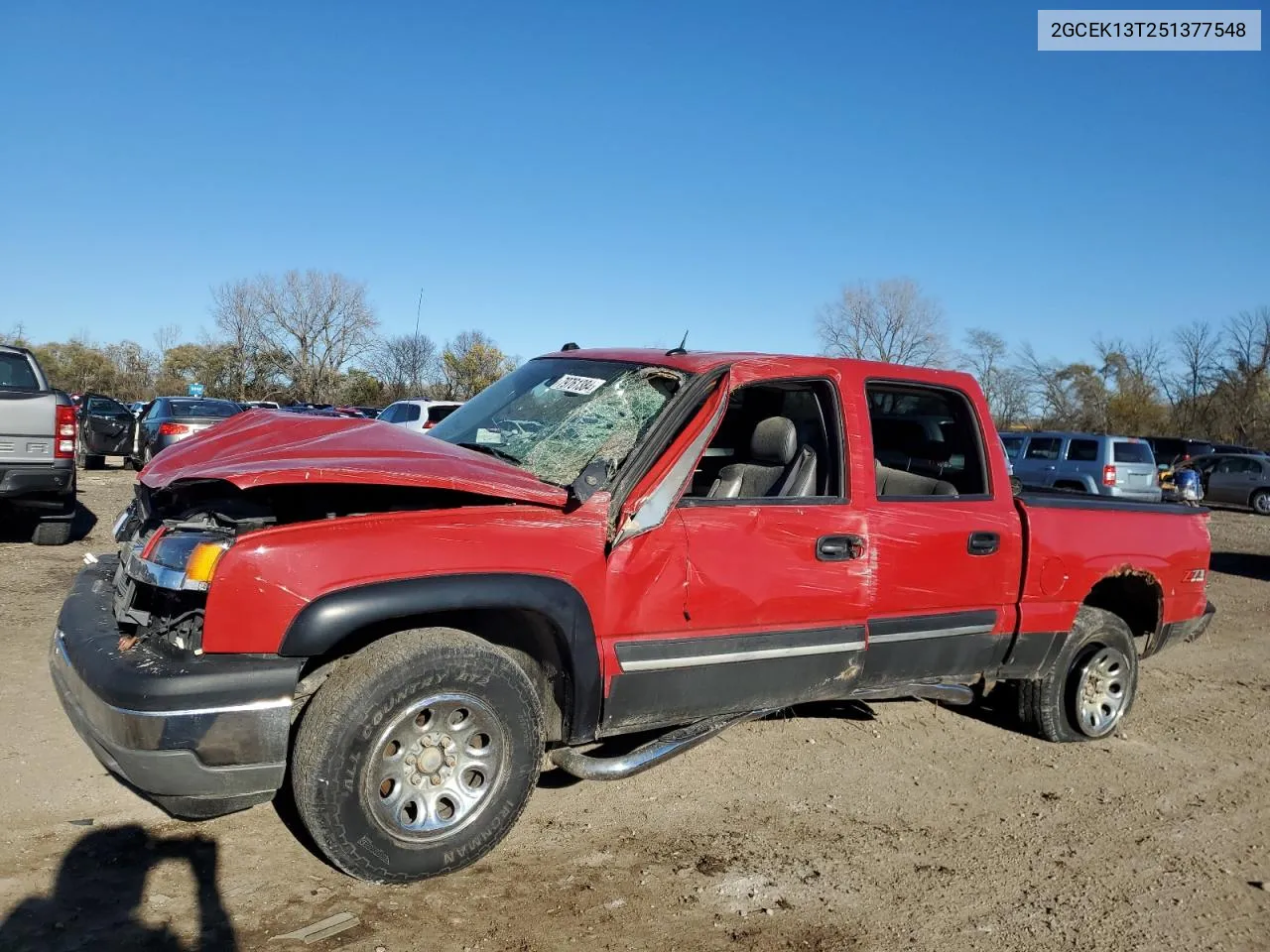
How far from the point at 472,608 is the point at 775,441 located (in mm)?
1652

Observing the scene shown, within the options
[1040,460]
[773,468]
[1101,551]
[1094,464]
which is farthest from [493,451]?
[1040,460]

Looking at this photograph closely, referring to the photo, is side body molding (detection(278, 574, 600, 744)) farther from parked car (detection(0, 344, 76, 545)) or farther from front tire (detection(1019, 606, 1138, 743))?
parked car (detection(0, 344, 76, 545))

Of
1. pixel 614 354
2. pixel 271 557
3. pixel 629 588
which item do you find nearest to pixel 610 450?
pixel 629 588

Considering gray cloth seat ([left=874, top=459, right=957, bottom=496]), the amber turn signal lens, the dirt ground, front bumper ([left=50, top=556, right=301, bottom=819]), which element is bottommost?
the dirt ground

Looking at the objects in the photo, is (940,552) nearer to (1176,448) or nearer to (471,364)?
(1176,448)

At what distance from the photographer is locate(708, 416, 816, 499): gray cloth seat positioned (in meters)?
4.14

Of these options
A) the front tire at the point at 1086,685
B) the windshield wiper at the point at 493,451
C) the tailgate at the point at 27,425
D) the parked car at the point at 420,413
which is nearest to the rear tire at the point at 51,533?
the tailgate at the point at 27,425

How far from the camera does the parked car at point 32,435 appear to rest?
797 centimetres

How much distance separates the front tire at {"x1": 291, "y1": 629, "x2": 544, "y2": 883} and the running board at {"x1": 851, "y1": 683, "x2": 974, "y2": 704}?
1.65m

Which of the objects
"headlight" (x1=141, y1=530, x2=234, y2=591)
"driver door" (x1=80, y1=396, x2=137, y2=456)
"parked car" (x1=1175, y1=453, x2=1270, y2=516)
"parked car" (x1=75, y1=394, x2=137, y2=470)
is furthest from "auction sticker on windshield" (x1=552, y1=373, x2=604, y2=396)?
"parked car" (x1=1175, y1=453, x2=1270, y2=516)

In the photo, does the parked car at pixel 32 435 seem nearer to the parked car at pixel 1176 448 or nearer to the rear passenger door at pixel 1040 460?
the rear passenger door at pixel 1040 460

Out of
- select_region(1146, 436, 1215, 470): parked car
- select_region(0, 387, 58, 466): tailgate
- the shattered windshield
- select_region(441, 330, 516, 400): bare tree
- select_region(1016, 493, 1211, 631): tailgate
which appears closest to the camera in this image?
the shattered windshield

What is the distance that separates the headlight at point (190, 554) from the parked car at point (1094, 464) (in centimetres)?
1617

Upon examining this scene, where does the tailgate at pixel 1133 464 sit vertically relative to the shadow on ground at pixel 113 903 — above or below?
above
